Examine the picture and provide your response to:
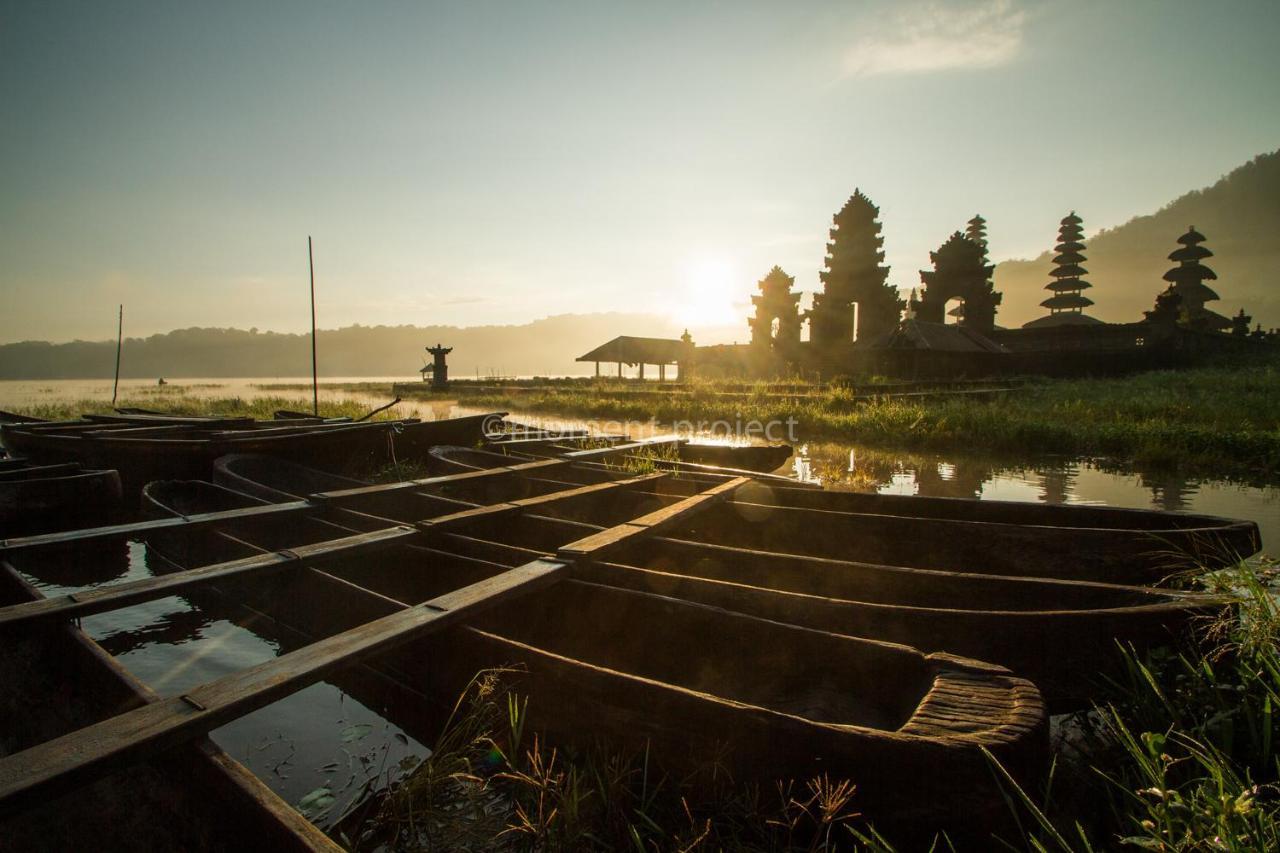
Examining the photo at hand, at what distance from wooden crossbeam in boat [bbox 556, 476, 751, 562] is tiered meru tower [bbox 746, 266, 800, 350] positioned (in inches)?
1615

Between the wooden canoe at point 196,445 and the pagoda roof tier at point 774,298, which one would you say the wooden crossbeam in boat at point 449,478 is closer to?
the wooden canoe at point 196,445

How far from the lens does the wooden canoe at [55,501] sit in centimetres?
638

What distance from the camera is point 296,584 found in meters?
4.11

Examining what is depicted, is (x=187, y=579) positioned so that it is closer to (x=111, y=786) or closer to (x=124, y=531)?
(x=111, y=786)

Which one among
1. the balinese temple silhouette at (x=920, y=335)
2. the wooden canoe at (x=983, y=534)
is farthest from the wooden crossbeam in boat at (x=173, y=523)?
the balinese temple silhouette at (x=920, y=335)

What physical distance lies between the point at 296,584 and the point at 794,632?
11.5 ft

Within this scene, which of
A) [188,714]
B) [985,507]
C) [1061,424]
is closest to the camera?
[188,714]

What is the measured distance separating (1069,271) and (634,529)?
83456mm

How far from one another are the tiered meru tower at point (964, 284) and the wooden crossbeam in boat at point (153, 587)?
5104 cm

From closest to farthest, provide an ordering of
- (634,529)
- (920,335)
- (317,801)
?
1. (317,801)
2. (634,529)
3. (920,335)

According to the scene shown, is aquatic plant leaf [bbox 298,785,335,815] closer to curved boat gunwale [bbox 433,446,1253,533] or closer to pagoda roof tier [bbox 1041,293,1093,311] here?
curved boat gunwale [bbox 433,446,1253,533]

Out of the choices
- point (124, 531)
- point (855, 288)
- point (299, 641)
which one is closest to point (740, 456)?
point (299, 641)

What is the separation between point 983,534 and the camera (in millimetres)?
4457

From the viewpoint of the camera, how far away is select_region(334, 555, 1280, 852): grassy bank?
1.87 m
